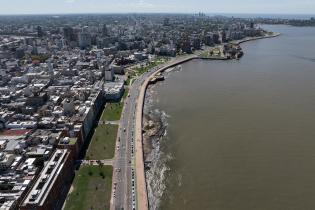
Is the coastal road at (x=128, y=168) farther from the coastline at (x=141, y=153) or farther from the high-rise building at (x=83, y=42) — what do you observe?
the high-rise building at (x=83, y=42)

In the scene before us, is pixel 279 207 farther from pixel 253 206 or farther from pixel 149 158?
pixel 149 158

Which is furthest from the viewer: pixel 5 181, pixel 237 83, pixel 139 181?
pixel 237 83

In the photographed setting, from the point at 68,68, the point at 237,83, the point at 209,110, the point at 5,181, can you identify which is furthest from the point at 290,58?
the point at 5,181

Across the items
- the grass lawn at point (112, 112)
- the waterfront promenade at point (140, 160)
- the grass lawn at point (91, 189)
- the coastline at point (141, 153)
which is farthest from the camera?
the grass lawn at point (112, 112)

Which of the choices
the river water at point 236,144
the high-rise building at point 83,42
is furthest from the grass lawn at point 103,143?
the high-rise building at point 83,42

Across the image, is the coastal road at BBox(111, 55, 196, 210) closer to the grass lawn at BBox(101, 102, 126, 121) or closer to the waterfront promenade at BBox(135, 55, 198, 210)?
the waterfront promenade at BBox(135, 55, 198, 210)
